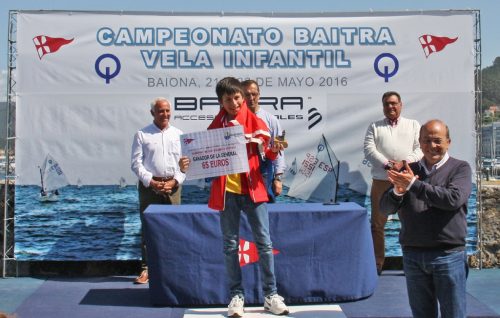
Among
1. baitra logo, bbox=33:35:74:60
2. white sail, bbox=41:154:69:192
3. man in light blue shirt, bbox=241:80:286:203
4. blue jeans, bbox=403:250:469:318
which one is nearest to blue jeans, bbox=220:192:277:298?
man in light blue shirt, bbox=241:80:286:203

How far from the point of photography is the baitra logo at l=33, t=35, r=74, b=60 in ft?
19.4

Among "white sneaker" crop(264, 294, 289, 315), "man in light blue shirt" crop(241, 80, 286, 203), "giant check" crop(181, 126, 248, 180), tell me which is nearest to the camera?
"giant check" crop(181, 126, 248, 180)

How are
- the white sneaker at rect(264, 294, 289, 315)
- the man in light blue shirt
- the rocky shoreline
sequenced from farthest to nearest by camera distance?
the rocky shoreline
the man in light blue shirt
the white sneaker at rect(264, 294, 289, 315)

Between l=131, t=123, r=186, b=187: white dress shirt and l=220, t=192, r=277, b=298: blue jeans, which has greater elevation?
l=131, t=123, r=186, b=187: white dress shirt

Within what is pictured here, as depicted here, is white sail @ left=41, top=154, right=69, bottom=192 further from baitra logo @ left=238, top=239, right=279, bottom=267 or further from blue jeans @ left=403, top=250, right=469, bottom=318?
blue jeans @ left=403, top=250, right=469, bottom=318

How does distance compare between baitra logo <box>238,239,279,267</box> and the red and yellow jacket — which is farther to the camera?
baitra logo <box>238,239,279,267</box>

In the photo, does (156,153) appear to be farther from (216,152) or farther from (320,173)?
(320,173)

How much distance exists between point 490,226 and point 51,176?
3938mm

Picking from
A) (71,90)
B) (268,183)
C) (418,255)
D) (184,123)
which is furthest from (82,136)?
(418,255)

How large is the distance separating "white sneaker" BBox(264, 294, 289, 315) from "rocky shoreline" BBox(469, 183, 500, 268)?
263cm

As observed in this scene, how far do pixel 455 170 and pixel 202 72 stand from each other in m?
3.33

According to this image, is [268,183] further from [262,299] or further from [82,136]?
[82,136]

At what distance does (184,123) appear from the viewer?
5.96 meters

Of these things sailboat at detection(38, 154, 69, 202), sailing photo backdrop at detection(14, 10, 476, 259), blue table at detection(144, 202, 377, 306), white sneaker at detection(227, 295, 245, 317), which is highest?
sailing photo backdrop at detection(14, 10, 476, 259)
